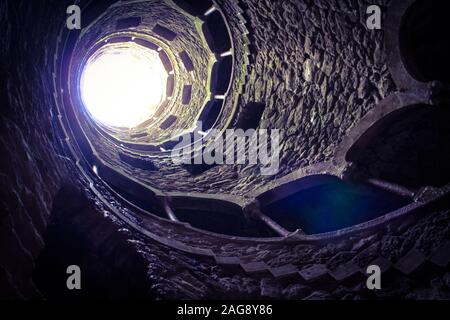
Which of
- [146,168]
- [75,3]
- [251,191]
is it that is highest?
[75,3]

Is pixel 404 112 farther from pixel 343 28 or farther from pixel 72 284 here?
pixel 72 284

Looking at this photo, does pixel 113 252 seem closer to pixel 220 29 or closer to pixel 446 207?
pixel 446 207

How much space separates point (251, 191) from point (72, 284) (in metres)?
3.45

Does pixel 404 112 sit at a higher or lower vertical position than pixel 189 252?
higher

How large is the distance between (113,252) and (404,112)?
3.69 m

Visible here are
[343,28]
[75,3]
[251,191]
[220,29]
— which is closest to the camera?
[75,3]

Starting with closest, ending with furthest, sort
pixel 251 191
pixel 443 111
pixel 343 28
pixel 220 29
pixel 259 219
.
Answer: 1. pixel 443 111
2. pixel 343 28
3. pixel 259 219
4. pixel 251 191
5. pixel 220 29

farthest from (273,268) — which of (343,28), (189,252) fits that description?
(343,28)

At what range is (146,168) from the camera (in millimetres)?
7930

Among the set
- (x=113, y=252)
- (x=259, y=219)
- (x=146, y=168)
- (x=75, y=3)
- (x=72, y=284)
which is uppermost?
(x=75, y=3)

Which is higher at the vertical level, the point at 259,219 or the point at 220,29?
the point at 220,29

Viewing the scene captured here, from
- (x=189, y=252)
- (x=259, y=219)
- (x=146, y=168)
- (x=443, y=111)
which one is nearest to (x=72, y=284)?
(x=189, y=252)

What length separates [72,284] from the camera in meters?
3.11

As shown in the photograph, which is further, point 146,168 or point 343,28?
point 146,168
